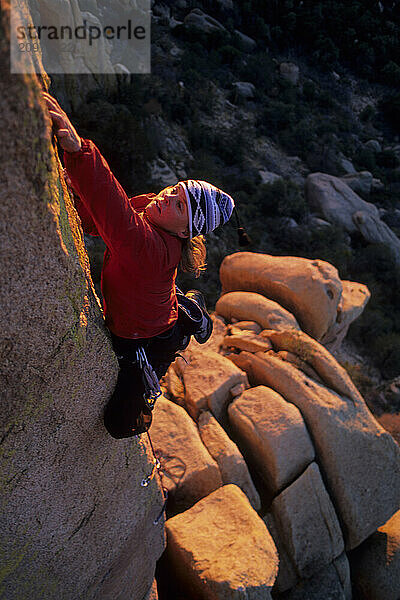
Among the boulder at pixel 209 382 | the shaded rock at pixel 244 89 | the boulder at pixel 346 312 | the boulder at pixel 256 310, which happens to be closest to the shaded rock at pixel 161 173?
the boulder at pixel 256 310

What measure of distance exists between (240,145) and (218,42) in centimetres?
1079

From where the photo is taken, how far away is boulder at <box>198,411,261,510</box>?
415 centimetres

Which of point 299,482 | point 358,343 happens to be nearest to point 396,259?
point 358,343

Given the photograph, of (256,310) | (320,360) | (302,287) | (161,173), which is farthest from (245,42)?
(320,360)

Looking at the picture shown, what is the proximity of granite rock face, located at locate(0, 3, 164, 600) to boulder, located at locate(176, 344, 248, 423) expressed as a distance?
5.55 ft

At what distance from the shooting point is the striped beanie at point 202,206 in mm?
1973

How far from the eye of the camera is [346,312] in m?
7.61

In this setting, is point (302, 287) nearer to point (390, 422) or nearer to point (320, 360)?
point (320, 360)

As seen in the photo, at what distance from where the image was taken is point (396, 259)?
1501 cm

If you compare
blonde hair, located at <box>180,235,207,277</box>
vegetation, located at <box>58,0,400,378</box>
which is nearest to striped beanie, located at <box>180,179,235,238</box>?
blonde hair, located at <box>180,235,207,277</box>

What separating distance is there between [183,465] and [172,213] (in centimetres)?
297

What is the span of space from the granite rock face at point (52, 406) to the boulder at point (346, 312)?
5.46 metres

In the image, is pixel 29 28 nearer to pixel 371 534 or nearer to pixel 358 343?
pixel 371 534
